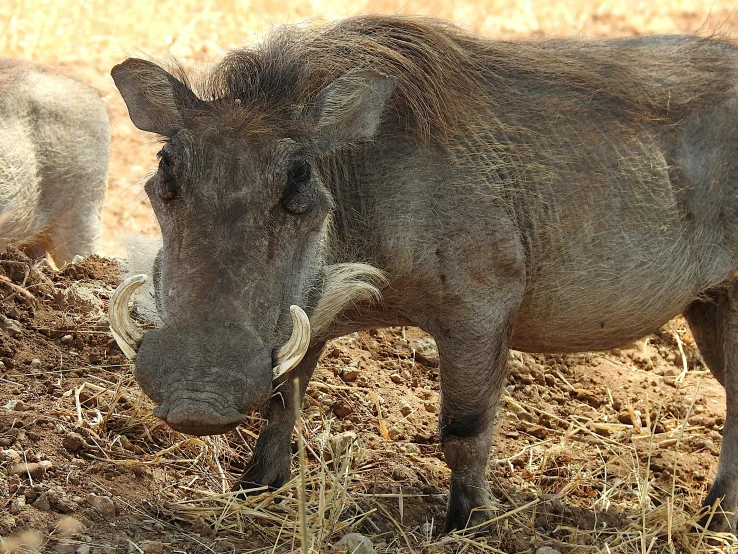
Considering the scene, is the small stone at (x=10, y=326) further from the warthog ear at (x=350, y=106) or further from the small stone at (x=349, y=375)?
the warthog ear at (x=350, y=106)

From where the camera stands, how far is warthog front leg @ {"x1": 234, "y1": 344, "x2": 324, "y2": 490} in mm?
3510

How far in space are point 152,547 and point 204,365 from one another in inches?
22.8

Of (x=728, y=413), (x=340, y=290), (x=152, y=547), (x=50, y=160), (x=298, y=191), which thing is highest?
(x=298, y=191)

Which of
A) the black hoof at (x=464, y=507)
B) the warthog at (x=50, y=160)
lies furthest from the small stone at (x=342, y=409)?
the warthog at (x=50, y=160)

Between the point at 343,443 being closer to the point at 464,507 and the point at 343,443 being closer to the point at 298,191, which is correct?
the point at 464,507

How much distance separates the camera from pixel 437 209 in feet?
10.3

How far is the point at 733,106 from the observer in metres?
3.71

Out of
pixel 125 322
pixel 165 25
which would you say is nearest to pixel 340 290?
pixel 125 322

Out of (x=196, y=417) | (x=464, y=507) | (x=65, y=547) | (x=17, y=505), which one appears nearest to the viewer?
(x=196, y=417)

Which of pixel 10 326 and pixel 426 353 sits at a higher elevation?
pixel 10 326

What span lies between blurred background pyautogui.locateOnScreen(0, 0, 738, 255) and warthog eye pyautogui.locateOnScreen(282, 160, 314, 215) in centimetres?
357

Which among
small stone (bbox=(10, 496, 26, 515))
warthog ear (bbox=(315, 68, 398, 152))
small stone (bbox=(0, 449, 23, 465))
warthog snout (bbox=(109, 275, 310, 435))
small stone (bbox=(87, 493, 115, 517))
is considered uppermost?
warthog ear (bbox=(315, 68, 398, 152))

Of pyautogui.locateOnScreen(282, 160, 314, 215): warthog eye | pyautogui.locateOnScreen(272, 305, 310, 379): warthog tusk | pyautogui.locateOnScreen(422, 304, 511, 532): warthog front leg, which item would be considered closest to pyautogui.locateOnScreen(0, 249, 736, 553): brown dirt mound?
pyautogui.locateOnScreen(422, 304, 511, 532): warthog front leg

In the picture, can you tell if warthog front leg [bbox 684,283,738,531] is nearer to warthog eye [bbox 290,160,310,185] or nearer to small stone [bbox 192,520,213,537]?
warthog eye [bbox 290,160,310,185]
